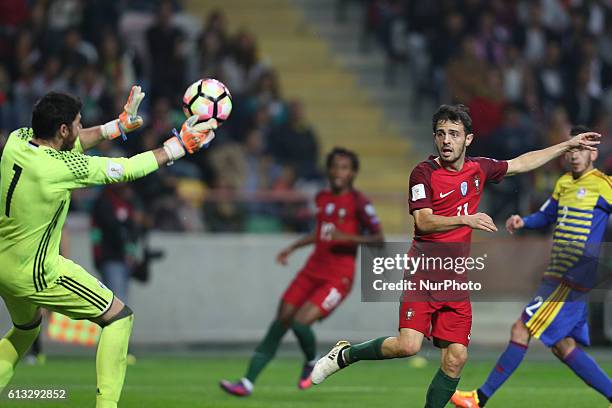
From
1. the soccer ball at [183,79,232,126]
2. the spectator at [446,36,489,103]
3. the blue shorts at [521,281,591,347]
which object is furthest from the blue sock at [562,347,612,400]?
the spectator at [446,36,489,103]

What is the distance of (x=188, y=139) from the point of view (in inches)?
361

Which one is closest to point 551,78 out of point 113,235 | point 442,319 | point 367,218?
point 113,235

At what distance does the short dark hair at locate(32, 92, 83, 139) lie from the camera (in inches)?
357

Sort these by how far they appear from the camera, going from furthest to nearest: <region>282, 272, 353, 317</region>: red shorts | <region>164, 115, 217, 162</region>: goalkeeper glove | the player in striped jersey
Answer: <region>282, 272, 353, 317</region>: red shorts
the player in striped jersey
<region>164, 115, 217, 162</region>: goalkeeper glove

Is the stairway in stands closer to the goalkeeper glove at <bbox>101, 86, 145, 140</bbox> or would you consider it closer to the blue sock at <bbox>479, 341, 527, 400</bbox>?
the blue sock at <bbox>479, 341, 527, 400</bbox>

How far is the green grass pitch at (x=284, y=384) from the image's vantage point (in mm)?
11680

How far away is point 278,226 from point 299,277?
5.13 m

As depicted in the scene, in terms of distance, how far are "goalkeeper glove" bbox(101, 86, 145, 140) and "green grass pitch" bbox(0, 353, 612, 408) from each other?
2.42 metres

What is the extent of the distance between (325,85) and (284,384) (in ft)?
34.9

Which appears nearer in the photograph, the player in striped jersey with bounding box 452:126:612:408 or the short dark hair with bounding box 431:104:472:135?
the short dark hair with bounding box 431:104:472:135

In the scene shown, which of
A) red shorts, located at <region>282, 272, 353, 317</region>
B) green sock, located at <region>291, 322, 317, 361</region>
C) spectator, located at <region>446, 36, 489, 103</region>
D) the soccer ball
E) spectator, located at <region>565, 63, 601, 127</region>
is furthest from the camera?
spectator, located at <region>565, 63, 601, 127</region>

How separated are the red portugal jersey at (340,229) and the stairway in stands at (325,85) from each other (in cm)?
762

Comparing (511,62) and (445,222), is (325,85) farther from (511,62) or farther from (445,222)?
(445,222)

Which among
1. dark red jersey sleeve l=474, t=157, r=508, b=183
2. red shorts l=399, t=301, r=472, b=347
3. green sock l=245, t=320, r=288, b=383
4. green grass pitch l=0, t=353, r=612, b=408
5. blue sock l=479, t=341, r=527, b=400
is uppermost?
dark red jersey sleeve l=474, t=157, r=508, b=183
